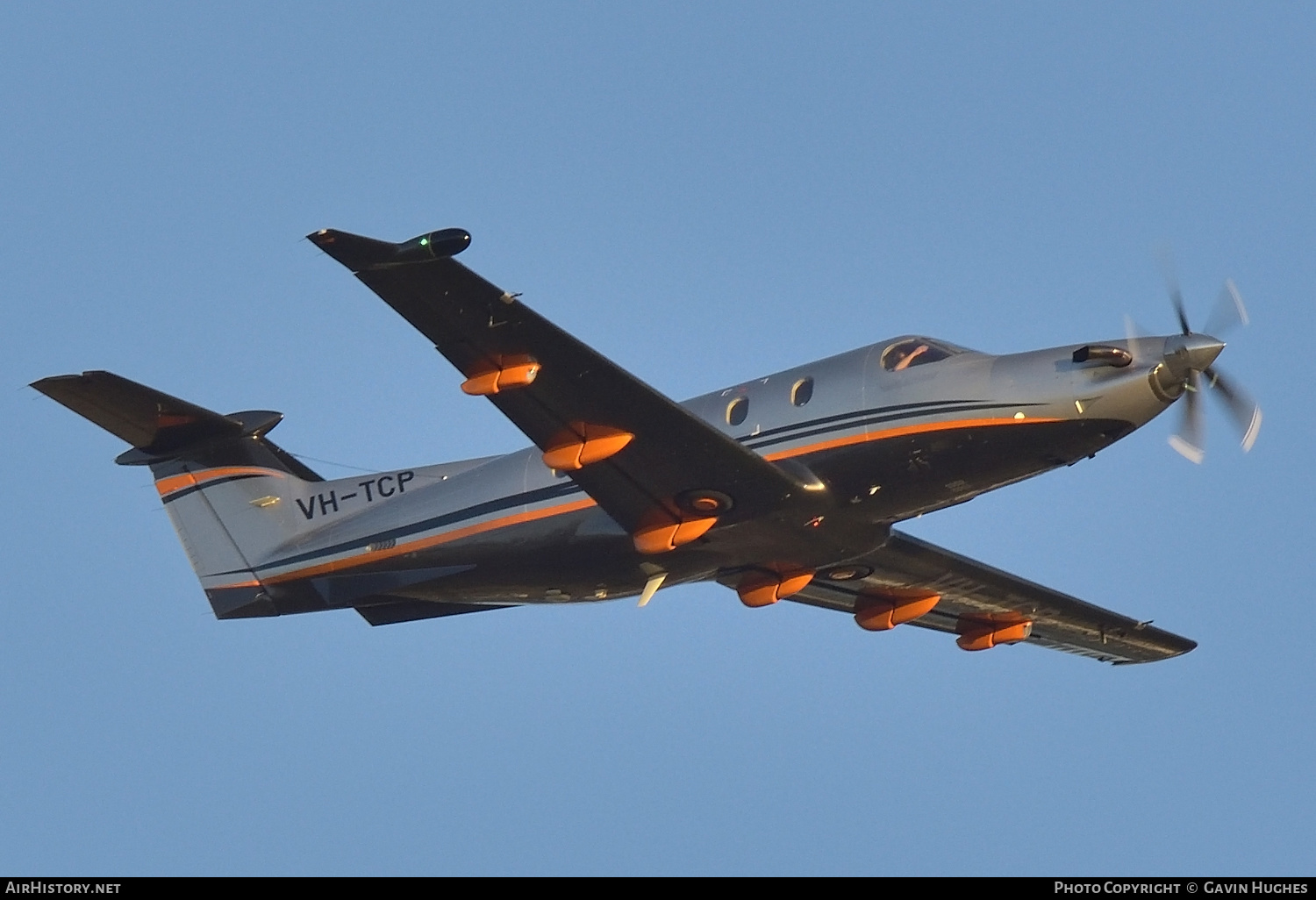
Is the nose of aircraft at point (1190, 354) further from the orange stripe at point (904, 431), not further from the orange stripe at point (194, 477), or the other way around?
the orange stripe at point (194, 477)

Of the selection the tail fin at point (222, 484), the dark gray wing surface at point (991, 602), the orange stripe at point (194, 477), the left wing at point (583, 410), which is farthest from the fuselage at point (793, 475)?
the dark gray wing surface at point (991, 602)

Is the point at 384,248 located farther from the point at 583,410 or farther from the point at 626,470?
the point at 626,470

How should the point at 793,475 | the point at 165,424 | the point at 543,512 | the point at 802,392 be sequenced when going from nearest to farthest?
the point at 793,475 → the point at 802,392 → the point at 543,512 → the point at 165,424

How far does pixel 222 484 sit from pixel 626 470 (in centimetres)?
1022

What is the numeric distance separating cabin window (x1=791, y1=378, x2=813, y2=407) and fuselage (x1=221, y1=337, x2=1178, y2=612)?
31 mm

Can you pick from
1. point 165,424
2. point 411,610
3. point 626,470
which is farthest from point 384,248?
point 165,424

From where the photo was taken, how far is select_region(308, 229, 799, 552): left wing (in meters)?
22.6

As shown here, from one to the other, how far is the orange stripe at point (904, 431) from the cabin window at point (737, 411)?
100 centimetres

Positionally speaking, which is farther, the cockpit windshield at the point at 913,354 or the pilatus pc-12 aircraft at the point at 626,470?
the cockpit windshield at the point at 913,354

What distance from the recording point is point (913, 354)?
25.6 meters

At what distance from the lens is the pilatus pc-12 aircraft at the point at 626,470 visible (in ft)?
78.8

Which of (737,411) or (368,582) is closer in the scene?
(737,411)
